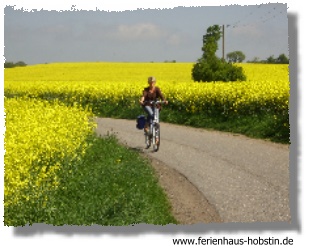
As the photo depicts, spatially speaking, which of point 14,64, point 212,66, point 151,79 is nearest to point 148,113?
point 151,79

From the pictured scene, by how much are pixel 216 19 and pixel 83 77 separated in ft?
6.61

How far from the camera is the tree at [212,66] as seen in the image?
9.54 metres

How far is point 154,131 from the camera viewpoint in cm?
1003

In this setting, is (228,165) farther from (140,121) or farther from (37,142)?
(37,142)

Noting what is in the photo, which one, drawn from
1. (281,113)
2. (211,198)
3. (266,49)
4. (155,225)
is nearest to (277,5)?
(266,49)

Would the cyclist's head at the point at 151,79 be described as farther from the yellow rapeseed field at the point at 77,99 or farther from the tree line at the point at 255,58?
the tree line at the point at 255,58

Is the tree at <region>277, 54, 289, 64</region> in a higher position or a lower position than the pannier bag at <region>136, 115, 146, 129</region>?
higher

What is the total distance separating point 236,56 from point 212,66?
1.10 ft

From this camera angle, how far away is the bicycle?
991 cm

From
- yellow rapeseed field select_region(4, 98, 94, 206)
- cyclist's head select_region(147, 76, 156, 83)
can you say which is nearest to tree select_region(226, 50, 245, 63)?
cyclist's head select_region(147, 76, 156, 83)

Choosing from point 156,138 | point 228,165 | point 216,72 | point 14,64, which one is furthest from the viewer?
point 228,165

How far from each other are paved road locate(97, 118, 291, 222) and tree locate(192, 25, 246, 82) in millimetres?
793

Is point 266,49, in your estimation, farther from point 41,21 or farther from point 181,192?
point 41,21

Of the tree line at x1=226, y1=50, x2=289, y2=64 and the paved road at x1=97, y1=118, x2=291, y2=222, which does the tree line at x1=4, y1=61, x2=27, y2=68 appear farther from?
the tree line at x1=226, y1=50, x2=289, y2=64
